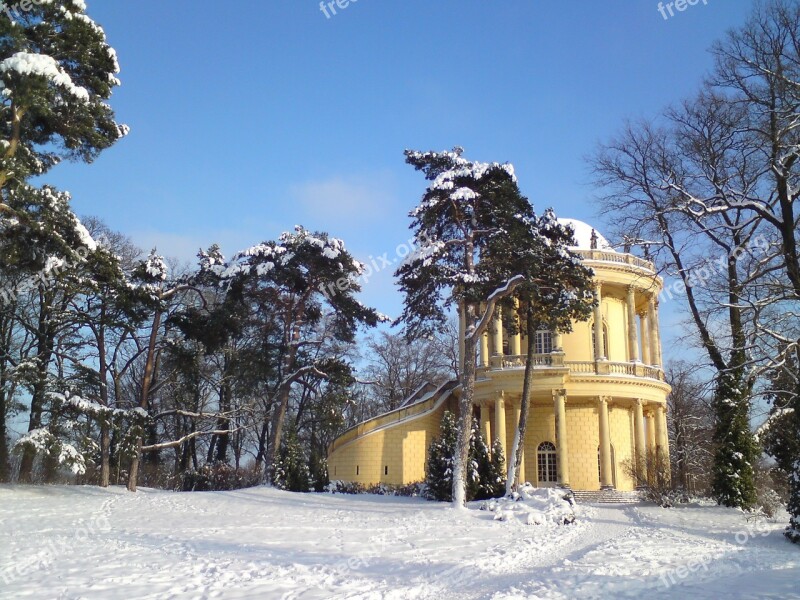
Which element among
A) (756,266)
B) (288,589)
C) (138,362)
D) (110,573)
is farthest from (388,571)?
(138,362)

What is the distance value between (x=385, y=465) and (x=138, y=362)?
14716 millimetres

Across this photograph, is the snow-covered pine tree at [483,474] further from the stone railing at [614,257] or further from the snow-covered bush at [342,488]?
the stone railing at [614,257]

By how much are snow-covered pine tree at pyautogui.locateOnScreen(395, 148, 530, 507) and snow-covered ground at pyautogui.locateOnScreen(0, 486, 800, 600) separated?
4828 mm

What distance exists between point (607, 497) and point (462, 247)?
43.9 ft

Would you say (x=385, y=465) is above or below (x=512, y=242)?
below

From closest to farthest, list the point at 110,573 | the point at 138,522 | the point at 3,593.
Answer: the point at 3,593 → the point at 110,573 → the point at 138,522

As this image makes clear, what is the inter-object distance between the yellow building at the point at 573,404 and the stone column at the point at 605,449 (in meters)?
0.04

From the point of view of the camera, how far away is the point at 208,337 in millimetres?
26781

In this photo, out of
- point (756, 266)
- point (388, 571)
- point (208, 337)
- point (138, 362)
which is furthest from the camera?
point (138, 362)

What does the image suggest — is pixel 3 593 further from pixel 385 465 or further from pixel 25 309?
pixel 385 465

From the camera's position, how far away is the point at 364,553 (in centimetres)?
1202

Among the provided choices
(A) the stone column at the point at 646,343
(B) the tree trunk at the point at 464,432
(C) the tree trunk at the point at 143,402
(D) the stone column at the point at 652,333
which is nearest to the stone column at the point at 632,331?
(A) the stone column at the point at 646,343

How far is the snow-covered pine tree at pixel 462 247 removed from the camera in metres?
20.3

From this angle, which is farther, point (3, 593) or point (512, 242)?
point (512, 242)
